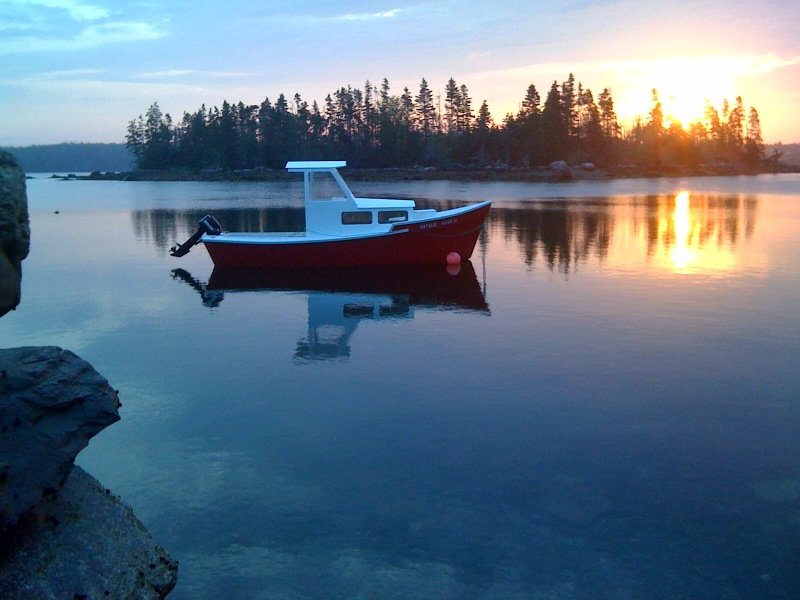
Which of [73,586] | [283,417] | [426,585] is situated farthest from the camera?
[283,417]

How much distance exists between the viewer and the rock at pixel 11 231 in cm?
569

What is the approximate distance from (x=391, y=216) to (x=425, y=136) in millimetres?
106742

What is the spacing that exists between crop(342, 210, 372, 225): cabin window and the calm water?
1.66m

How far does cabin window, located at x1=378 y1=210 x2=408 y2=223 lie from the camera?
22.9 metres

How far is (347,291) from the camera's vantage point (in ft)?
67.7

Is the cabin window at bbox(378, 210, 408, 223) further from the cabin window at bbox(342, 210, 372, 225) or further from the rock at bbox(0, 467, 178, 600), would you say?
the rock at bbox(0, 467, 178, 600)

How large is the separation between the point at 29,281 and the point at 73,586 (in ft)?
63.8

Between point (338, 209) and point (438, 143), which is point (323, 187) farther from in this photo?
point (438, 143)

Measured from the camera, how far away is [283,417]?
35.9 ft

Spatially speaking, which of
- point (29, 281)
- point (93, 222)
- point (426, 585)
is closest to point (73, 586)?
point (426, 585)

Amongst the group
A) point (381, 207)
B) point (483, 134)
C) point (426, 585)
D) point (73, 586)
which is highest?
point (483, 134)

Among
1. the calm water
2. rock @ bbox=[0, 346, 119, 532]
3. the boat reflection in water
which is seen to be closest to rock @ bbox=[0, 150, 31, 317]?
rock @ bbox=[0, 346, 119, 532]

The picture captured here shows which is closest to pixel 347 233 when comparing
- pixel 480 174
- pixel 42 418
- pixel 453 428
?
pixel 453 428

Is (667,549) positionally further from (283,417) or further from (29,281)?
(29,281)
